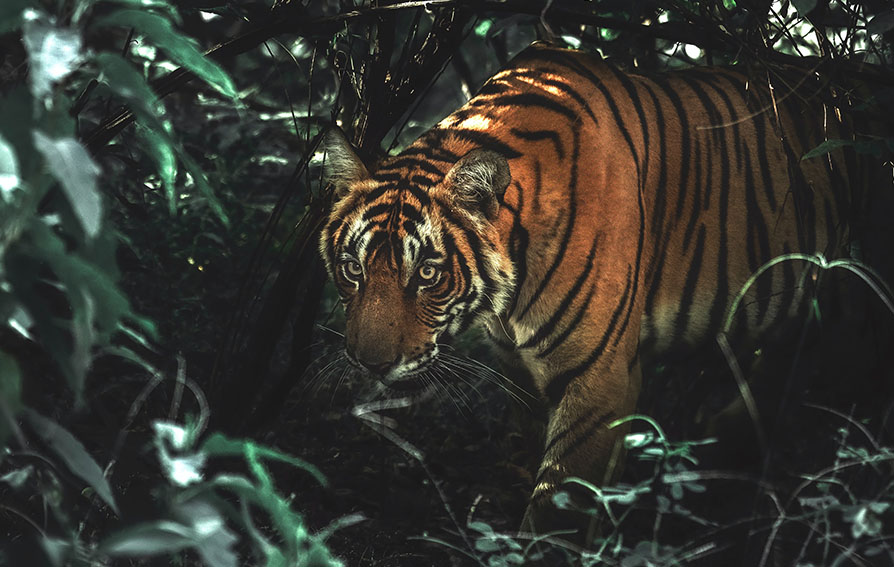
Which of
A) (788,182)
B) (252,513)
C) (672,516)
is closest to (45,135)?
(252,513)

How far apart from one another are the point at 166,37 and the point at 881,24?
74.8 inches

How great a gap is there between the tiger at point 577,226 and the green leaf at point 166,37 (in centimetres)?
133

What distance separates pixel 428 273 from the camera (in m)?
2.81

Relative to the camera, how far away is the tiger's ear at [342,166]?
9.48 ft

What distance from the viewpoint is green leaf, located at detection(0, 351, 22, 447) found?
3.60 ft

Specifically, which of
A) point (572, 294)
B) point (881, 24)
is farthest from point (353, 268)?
point (881, 24)

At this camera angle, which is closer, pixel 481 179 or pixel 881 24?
pixel 881 24

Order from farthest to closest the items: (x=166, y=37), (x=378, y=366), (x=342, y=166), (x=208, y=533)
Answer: (x=342, y=166)
(x=378, y=366)
(x=166, y=37)
(x=208, y=533)

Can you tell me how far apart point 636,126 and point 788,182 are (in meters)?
0.54

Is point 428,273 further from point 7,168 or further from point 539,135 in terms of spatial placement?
point 7,168

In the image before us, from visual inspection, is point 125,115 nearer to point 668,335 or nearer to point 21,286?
point 21,286

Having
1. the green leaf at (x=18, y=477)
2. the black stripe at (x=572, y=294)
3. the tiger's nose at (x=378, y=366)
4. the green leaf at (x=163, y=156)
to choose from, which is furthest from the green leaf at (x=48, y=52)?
the black stripe at (x=572, y=294)

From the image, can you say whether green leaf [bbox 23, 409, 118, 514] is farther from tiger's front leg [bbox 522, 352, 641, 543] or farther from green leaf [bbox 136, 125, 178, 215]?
tiger's front leg [bbox 522, 352, 641, 543]

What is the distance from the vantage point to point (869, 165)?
3.36 m
